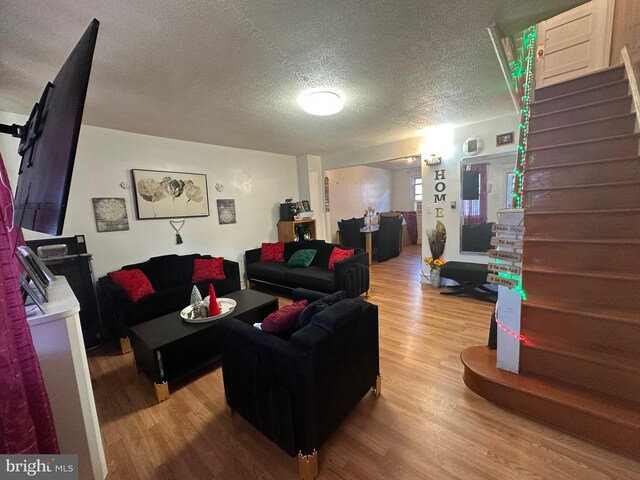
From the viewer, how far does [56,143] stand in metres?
0.83

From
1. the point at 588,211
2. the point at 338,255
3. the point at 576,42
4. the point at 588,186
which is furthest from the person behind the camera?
the point at 338,255

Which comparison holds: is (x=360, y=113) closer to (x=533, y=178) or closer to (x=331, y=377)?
(x=533, y=178)

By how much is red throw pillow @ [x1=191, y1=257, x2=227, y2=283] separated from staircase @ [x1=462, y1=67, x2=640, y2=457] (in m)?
2.99

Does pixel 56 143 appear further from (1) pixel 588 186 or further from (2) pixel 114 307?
(1) pixel 588 186

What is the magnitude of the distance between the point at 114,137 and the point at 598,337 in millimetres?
4935

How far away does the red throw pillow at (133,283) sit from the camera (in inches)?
106

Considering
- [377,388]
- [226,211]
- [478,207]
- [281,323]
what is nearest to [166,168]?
[226,211]

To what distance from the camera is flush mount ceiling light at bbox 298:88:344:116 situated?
2.20 metres

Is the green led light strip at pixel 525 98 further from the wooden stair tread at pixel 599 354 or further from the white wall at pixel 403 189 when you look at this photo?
the white wall at pixel 403 189

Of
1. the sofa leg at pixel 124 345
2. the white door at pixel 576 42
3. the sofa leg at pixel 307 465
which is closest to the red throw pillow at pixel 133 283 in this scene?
the sofa leg at pixel 124 345

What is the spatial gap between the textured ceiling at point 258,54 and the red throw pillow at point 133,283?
170cm

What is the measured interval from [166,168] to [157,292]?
178 centimetres

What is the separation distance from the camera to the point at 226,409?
1.78m

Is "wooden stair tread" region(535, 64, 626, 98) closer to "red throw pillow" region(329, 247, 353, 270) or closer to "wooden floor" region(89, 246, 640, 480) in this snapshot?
"red throw pillow" region(329, 247, 353, 270)
